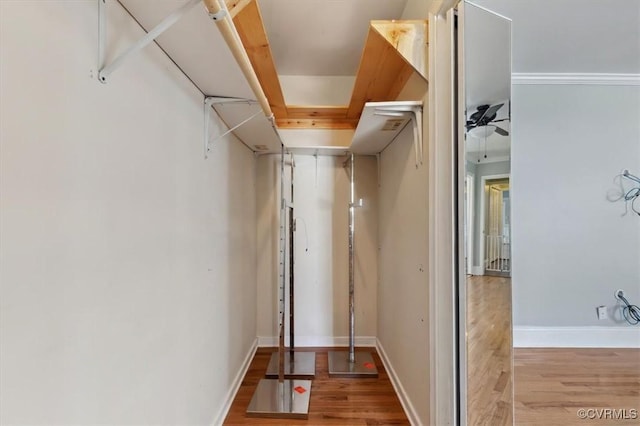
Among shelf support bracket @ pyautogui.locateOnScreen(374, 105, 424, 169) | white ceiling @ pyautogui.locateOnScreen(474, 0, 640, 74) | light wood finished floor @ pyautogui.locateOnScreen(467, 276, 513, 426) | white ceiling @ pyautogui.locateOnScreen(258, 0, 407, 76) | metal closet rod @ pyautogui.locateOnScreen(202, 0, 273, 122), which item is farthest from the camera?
white ceiling @ pyautogui.locateOnScreen(258, 0, 407, 76)

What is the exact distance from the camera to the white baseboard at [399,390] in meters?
1.76

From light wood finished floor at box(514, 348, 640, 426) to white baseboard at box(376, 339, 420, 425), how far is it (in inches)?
26.7

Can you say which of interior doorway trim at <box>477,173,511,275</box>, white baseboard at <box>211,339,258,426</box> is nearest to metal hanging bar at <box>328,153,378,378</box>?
white baseboard at <box>211,339,258,426</box>

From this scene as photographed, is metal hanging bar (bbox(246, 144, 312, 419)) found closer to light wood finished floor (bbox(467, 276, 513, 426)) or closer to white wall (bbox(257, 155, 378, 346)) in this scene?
white wall (bbox(257, 155, 378, 346))

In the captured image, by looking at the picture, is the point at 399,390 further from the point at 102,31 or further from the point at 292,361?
the point at 102,31

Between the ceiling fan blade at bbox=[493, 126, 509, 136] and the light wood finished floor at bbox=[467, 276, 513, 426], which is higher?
the ceiling fan blade at bbox=[493, 126, 509, 136]

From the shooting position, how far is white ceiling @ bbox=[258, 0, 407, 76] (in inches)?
79.9

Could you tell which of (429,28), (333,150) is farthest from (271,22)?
(429,28)

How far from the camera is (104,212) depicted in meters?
0.80

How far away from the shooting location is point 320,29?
227 centimetres

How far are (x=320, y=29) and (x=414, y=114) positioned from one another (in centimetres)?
125

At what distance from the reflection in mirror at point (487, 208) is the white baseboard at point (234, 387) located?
1.50 m

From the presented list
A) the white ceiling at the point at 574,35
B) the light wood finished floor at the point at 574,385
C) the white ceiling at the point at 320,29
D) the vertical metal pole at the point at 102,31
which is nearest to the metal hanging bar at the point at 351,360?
the white ceiling at the point at 320,29

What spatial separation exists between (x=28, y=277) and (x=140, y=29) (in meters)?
0.89
